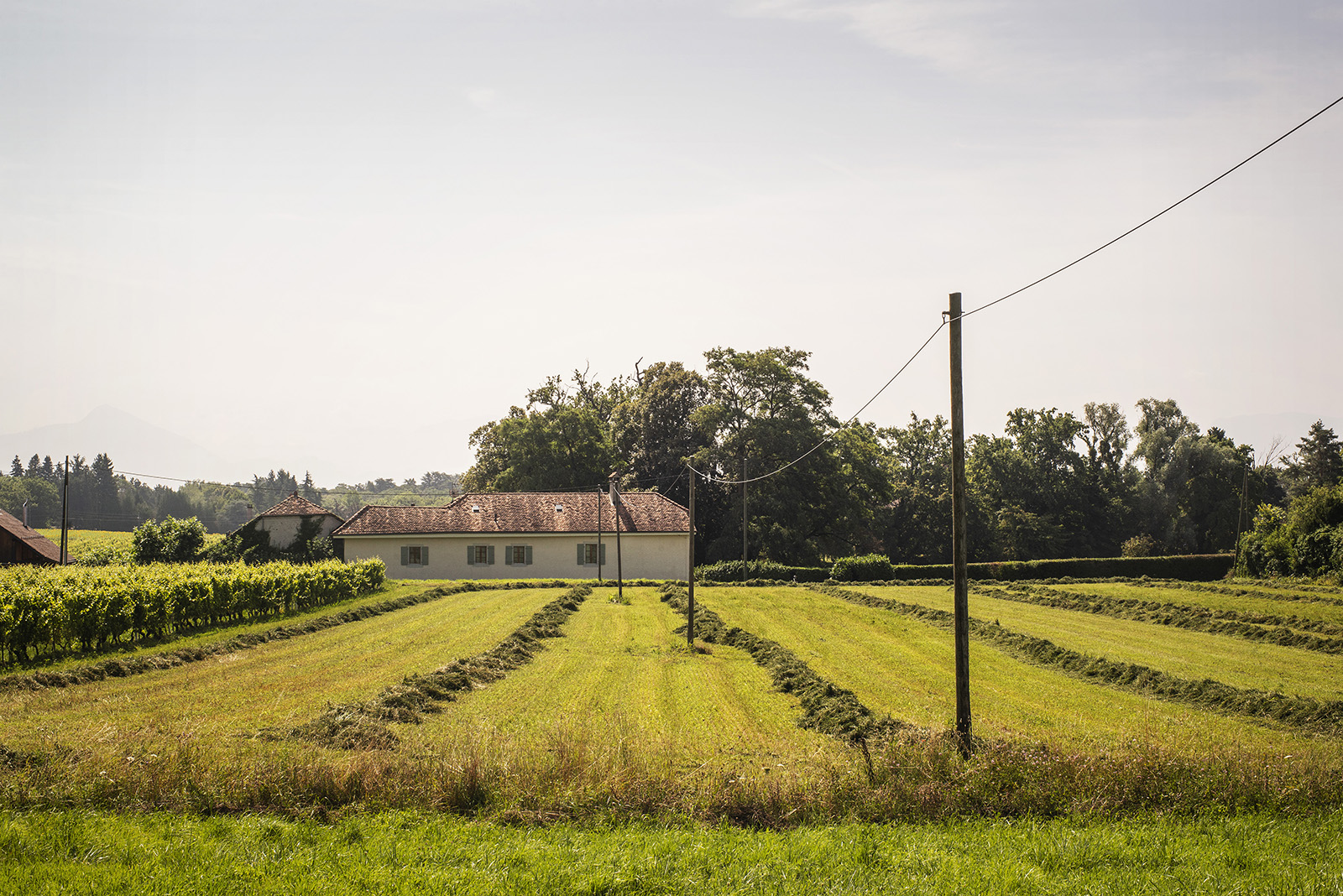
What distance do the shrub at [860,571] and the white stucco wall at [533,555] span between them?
910 centimetres

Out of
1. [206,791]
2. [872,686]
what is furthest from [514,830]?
[872,686]

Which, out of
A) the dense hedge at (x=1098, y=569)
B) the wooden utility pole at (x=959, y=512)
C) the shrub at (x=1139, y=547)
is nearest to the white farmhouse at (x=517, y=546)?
the dense hedge at (x=1098, y=569)

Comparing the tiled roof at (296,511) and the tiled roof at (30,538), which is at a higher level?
the tiled roof at (296,511)

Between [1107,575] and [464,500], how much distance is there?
3970 centimetres

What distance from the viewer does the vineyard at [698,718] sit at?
9688mm

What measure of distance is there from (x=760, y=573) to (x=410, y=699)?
120ft

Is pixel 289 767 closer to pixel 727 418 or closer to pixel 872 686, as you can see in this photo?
pixel 872 686

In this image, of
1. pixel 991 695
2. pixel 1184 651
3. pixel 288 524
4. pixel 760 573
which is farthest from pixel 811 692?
pixel 288 524

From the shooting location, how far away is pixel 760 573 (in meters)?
50.5

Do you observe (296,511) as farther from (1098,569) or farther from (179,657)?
(1098,569)

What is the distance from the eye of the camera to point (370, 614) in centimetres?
3136

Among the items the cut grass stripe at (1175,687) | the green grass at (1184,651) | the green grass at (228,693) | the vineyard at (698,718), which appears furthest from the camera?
the green grass at (1184,651)

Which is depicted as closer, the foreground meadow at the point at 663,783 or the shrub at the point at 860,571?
the foreground meadow at the point at 663,783

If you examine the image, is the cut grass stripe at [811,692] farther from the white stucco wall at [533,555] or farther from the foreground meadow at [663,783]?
the white stucco wall at [533,555]
